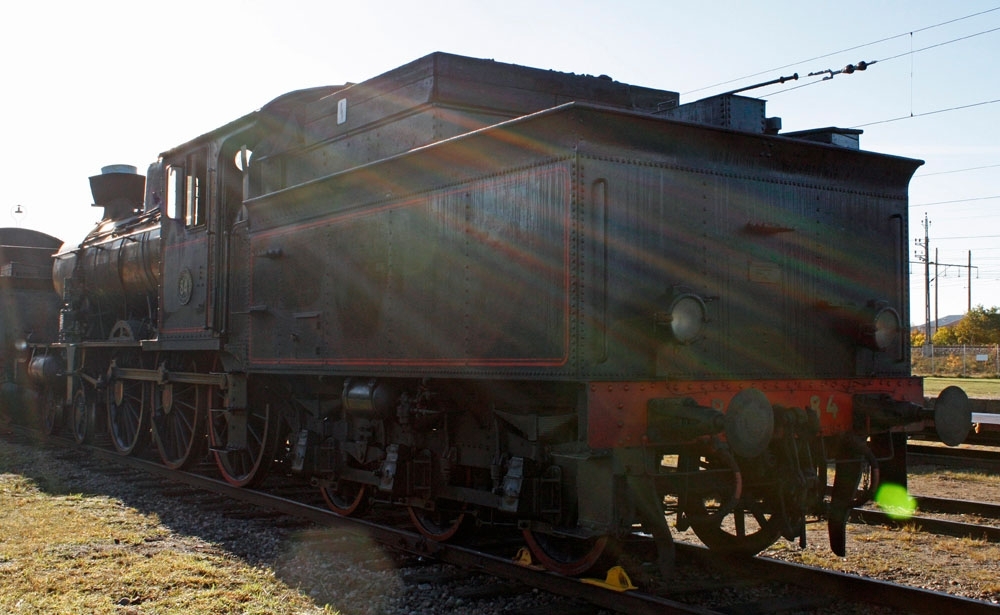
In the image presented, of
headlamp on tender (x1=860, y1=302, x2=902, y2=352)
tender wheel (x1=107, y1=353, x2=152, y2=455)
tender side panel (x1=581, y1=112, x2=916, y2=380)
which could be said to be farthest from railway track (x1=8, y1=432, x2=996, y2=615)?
tender wheel (x1=107, y1=353, x2=152, y2=455)

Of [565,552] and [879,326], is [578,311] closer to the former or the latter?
[565,552]

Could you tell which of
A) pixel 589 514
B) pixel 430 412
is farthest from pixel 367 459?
pixel 589 514

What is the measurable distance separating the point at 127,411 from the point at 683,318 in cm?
965

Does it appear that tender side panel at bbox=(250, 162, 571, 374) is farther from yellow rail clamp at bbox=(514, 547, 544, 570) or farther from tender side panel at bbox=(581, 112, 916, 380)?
yellow rail clamp at bbox=(514, 547, 544, 570)

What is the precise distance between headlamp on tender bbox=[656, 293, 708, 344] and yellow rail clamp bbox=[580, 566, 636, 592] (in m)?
1.43

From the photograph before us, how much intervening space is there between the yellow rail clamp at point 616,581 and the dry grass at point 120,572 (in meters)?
1.66

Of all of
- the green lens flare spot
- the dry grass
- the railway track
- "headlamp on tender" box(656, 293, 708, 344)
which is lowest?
the dry grass

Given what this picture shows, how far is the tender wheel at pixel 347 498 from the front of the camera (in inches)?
317

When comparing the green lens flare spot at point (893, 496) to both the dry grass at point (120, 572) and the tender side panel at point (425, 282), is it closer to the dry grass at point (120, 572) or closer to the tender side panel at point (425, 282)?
the tender side panel at point (425, 282)

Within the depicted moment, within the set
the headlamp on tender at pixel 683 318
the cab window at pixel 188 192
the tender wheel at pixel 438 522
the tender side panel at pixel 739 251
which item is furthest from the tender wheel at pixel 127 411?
the headlamp on tender at pixel 683 318

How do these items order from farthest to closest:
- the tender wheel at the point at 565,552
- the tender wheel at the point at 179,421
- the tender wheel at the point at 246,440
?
the tender wheel at the point at 179,421 < the tender wheel at the point at 246,440 < the tender wheel at the point at 565,552

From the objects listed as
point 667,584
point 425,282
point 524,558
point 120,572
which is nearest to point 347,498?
point 120,572

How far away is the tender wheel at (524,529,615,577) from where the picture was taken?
5.82 m

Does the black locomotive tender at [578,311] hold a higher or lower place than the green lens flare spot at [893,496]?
higher
